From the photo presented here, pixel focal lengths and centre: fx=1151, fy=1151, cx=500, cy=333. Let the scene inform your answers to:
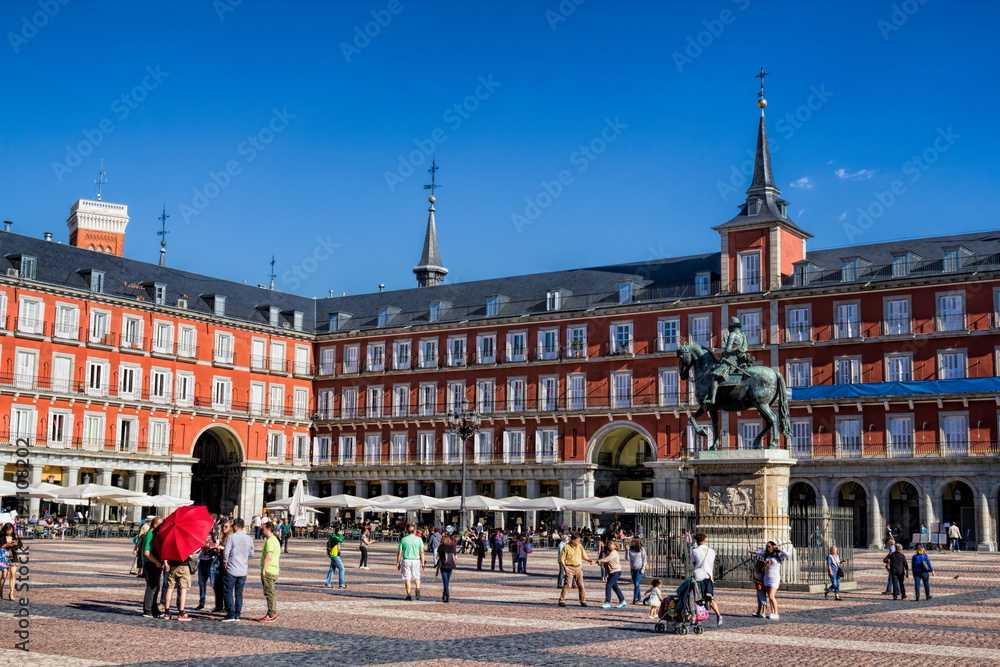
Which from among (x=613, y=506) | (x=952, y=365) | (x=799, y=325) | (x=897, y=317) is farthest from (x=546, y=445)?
(x=952, y=365)

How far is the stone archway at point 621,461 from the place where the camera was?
68188 mm

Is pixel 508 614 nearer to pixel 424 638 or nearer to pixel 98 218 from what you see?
pixel 424 638

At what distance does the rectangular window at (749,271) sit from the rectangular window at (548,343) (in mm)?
11655

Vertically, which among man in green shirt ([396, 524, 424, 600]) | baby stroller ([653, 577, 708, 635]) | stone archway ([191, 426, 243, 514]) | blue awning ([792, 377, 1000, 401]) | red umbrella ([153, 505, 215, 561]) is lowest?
baby stroller ([653, 577, 708, 635])

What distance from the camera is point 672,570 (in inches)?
1133

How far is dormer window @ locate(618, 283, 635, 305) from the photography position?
6775 centimetres

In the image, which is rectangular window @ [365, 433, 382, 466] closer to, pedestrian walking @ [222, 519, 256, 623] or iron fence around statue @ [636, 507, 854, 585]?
iron fence around statue @ [636, 507, 854, 585]

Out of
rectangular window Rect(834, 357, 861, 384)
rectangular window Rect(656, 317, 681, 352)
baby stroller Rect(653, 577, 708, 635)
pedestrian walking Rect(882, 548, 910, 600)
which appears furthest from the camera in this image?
rectangular window Rect(656, 317, 681, 352)

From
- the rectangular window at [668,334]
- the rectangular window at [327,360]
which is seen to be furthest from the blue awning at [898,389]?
the rectangular window at [327,360]

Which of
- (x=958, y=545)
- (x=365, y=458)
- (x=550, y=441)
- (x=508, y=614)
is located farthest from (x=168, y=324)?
(x=508, y=614)

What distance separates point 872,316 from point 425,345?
27967 mm

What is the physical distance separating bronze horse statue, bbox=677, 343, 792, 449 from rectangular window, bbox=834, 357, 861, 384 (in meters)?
33.4

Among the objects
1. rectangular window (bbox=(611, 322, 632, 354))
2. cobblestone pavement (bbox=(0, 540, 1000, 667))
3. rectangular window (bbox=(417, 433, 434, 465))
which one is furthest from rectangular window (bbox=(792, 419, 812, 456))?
cobblestone pavement (bbox=(0, 540, 1000, 667))

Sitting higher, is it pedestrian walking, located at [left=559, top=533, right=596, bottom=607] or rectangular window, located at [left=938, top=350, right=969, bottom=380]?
rectangular window, located at [left=938, top=350, right=969, bottom=380]
